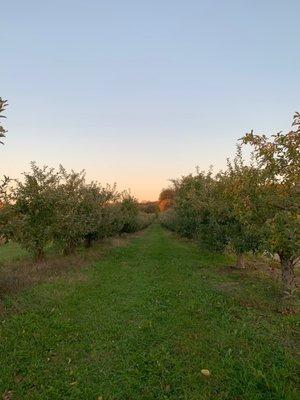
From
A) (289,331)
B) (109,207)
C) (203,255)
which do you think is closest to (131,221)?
(109,207)

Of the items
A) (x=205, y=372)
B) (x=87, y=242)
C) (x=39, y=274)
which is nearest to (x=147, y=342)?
(x=205, y=372)

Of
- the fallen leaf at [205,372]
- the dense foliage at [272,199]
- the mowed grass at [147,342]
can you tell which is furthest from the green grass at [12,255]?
the fallen leaf at [205,372]

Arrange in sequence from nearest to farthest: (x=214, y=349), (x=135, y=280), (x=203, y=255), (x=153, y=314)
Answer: (x=214, y=349) < (x=153, y=314) < (x=135, y=280) < (x=203, y=255)

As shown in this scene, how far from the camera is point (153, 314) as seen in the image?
12367mm

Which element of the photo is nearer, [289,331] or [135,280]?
[289,331]

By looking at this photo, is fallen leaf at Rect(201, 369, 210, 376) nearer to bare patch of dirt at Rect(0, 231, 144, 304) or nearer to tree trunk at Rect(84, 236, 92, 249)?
bare patch of dirt at Rect(0, 231, 144, 304)

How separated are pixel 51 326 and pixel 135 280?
293 inches

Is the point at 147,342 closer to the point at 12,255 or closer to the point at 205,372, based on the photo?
the point at 205,372

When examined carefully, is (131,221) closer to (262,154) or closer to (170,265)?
(170,265)

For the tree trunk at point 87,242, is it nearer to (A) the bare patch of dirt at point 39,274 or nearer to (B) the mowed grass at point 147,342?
(A) the bare patch of dirt at point 39,274

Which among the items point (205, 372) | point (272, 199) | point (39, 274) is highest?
point (272, 199)

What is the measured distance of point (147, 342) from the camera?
9.98m

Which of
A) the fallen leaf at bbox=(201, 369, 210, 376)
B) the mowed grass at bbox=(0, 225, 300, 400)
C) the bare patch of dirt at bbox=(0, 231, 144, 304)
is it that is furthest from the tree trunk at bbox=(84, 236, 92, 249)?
the fallen leaf at bbox=(201, 369, 210, 376)

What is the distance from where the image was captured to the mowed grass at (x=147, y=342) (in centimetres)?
A: 768
